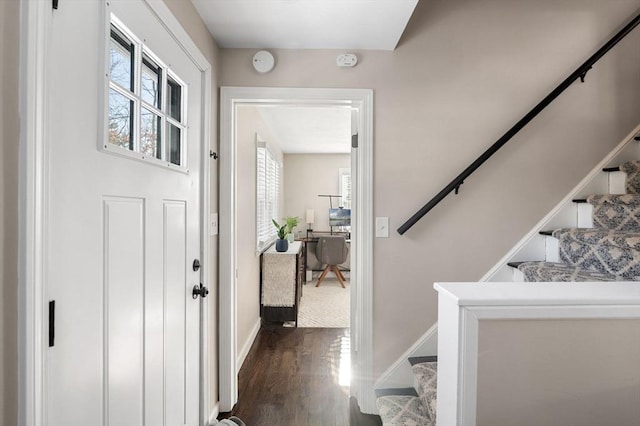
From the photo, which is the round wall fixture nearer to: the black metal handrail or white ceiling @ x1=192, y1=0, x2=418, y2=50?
white ceiling @ x1=192, y1=0, x2=418, y2=50

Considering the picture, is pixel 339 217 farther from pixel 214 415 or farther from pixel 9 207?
pixel 9 207

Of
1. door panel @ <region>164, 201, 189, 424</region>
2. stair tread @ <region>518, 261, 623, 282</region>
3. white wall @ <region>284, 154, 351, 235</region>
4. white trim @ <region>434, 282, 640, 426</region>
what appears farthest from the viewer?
white wall @ <region>284, 154, 351, 235</region>

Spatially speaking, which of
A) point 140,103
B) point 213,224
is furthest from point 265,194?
point 140,103

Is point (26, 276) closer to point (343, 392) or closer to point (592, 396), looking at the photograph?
point (592, 396)

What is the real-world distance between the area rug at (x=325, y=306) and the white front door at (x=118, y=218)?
92.0 inches

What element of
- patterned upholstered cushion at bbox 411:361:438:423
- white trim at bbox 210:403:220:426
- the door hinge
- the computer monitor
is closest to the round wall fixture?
the door hinge

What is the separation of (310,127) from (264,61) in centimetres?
253

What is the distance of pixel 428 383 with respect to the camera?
1762 millimetres

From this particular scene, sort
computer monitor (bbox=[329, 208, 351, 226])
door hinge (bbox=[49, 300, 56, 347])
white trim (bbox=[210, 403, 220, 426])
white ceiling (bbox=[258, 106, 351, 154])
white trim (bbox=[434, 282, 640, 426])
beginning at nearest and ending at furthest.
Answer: door hinge (bbox=[49, 300, 56, 347]), white trim (bbox=[434, 282, 640, 426]), white trim (bbox=[210, 403, 220, 426]), white ceiling (bbox=[258, 106, 351, 154]), computer monitor (bbox=[329, 208, 351, 226])

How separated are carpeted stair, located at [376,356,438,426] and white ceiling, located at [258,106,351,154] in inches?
89.1

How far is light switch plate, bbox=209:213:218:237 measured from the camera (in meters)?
1.99

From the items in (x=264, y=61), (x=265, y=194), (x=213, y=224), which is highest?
(x=264, y=61)

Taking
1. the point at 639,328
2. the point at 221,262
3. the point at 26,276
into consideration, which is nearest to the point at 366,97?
the point at 221,262

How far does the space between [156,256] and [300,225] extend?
5397mm
